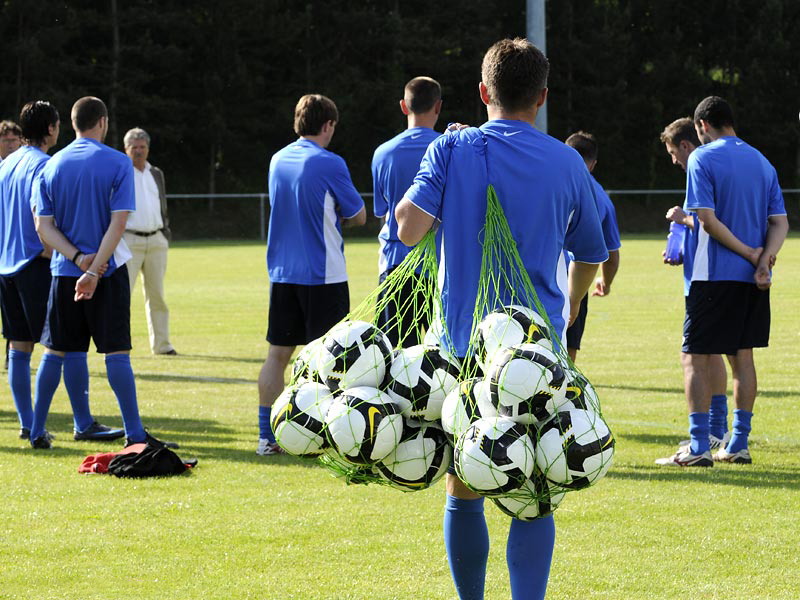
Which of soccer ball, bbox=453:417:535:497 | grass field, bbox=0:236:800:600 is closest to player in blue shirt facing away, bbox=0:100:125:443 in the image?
grass field, bbox=0:236:800:600

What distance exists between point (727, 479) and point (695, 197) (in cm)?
167

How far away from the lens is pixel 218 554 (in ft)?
17.5

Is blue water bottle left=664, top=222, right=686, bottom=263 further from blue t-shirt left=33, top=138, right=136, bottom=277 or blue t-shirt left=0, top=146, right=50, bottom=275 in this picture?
blue t-shirt left=0, top=146, right=50, bottom=275

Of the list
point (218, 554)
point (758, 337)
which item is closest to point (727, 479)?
point (758, 337)

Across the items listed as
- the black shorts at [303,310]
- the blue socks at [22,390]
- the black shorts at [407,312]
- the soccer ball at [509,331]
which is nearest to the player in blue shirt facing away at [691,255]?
the black shorts at [407,312]

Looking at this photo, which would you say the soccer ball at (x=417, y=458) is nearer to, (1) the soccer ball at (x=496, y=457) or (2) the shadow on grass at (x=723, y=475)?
(1) the soccer ball at (x=496, y=457)

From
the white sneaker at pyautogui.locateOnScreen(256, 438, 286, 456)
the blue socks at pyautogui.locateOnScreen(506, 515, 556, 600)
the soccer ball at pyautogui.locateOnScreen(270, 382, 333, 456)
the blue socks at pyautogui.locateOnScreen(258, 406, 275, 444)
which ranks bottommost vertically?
the white sneaker at pyautogui.locateOnScreen(256, 438, 286, 456)

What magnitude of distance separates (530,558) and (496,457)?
2.15 feet

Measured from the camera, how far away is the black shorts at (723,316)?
7.12m

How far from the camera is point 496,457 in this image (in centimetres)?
358

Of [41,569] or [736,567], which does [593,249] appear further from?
[41,569]

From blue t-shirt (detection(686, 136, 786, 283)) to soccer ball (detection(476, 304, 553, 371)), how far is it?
3.54 m

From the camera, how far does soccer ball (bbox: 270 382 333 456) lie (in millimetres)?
3906

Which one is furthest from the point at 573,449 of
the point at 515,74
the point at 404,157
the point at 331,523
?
the point at 404,157
